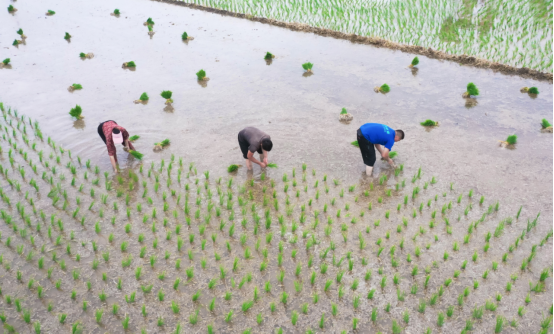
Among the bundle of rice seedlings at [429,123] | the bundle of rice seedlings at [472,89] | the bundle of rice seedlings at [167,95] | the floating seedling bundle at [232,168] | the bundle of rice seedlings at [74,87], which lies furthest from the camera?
the bundle of rice seedlings at [74,87]

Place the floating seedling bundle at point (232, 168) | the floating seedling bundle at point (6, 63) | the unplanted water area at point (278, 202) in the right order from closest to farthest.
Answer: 1. the unplanted water area at point (278, 202)
2. the floating seedling bundle at point (232, 168)
3. the floating seedling bundle at point (6, 63)

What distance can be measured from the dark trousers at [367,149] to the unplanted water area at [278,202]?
265mm

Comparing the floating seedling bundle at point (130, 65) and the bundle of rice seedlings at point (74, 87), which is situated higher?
the floating seedling bundle at point (130, 65)

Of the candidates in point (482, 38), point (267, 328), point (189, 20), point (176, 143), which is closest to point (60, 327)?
point (267, 328)

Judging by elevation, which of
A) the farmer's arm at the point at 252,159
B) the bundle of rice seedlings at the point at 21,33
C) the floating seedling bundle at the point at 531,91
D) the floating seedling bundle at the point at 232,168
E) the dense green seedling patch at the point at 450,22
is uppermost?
the dense green seedling patch at the point at 450,22

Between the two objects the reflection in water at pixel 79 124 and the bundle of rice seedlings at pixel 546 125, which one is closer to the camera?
the bundle of rice seedlings at pixel 546 125

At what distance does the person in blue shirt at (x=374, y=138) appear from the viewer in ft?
15.1

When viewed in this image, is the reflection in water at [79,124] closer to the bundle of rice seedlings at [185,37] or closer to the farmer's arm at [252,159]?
the farmer's arm at [252,159]

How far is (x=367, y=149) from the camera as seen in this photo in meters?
4.79

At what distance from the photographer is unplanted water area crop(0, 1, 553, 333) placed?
3389mm

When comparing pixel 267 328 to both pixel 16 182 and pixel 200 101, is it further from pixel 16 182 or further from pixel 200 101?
pixel 200 101

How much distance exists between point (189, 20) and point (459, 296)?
10823mm

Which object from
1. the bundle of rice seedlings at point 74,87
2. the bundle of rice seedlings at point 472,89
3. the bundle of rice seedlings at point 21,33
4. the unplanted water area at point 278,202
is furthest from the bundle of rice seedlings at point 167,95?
the bundle of rice seedlings at point 21,33

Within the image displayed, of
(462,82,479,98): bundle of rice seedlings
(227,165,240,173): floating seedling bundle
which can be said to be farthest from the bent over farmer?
(462,82,479,98): bundle of rice seedlings
